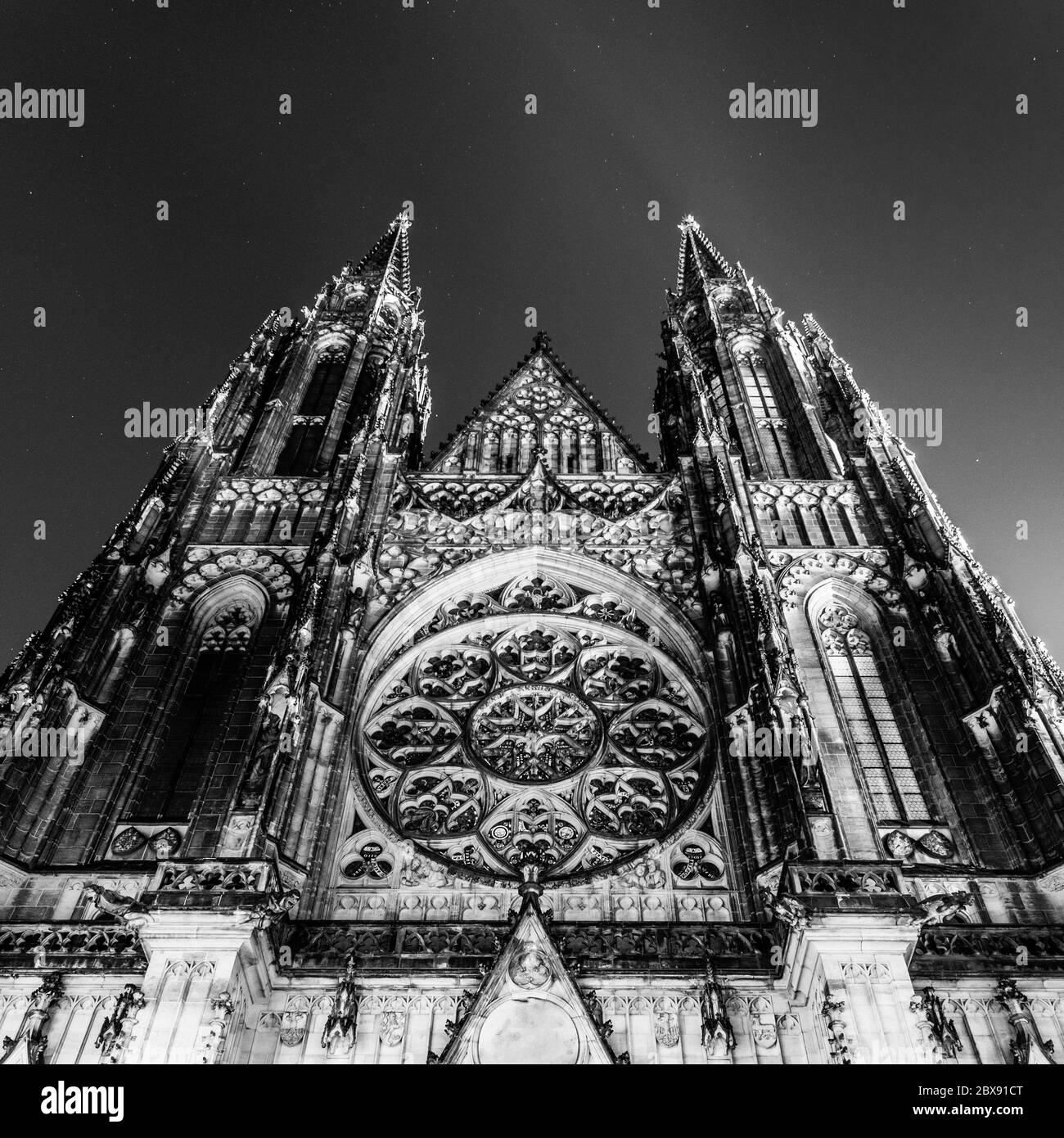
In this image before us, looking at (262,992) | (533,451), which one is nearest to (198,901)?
(262,992)

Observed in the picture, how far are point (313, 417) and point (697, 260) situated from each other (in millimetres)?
15988

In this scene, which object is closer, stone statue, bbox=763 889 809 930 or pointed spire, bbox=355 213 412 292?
stone statue, bbox=763 889 809 930

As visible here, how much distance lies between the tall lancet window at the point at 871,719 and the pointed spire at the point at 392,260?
20.8 meters

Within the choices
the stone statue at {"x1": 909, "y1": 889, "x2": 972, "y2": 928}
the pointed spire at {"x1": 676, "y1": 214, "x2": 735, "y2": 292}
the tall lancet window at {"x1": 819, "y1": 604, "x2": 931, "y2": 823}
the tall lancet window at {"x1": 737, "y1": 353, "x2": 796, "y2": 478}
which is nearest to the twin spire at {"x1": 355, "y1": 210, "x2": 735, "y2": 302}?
the pointed spire at {"x1": 676, "y1": 214, "x2": 735, "y2": 292}

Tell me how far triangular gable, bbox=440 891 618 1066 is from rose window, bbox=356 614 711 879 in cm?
223

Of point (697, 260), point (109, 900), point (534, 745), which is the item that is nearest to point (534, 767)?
point (534, 745)

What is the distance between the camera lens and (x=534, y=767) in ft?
50.3

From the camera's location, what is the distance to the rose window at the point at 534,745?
14422mm

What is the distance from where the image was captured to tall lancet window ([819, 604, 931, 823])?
49.1 feet

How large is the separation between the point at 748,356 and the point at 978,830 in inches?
653

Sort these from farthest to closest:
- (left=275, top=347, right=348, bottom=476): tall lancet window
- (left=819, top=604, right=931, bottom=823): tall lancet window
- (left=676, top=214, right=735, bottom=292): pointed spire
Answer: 1. (left=676, top=214, right=735, bottom=292): pointed spire
2. (left=275, top=347, right=348, bottom=476): tall lancet window
3. (left=819, top=604, right=931, bottom=823): tall lancet window

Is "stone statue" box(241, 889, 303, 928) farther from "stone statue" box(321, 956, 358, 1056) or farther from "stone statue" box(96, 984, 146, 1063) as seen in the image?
"stone statue" box(96, 984, 146, 1063)

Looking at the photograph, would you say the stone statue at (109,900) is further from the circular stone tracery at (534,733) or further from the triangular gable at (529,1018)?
the circular stone tracery at (534,733)

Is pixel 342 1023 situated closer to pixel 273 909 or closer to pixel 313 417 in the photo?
pixel 273 909
